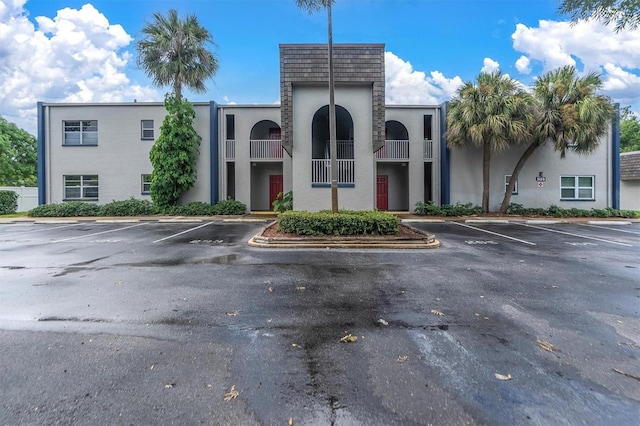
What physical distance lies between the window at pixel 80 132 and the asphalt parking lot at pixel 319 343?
15.3 meters

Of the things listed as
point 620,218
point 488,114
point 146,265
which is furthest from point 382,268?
point 620,218

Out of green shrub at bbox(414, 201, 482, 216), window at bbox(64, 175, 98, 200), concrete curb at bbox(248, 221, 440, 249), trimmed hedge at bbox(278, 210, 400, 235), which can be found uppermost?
window at bbox(64, 175, 98, 200)

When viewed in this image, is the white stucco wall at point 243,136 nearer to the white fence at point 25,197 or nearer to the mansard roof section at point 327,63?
the mansard roof section at point 327,63

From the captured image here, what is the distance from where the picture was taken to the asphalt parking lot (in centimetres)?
235

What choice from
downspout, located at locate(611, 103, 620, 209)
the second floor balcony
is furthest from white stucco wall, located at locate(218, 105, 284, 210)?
downspout, located at locate(611, 103, 620, 209)

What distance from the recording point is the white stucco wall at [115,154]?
1908cm

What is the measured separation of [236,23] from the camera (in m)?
15.2

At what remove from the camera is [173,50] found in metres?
18.0

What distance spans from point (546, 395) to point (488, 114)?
1661 centimetres

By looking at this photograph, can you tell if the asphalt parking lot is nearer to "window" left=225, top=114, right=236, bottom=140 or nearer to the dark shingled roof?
"window" left=225, top=114, right=236, bottom=140

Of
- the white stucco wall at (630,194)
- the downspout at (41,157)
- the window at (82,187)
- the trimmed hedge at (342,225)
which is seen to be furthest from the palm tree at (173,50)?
the white stucco wall at (630,194)

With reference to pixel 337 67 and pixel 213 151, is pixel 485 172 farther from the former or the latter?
pixel 213 151

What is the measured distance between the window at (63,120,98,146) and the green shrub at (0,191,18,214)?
16.0 feet

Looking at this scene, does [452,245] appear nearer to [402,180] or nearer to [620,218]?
[402,180]
